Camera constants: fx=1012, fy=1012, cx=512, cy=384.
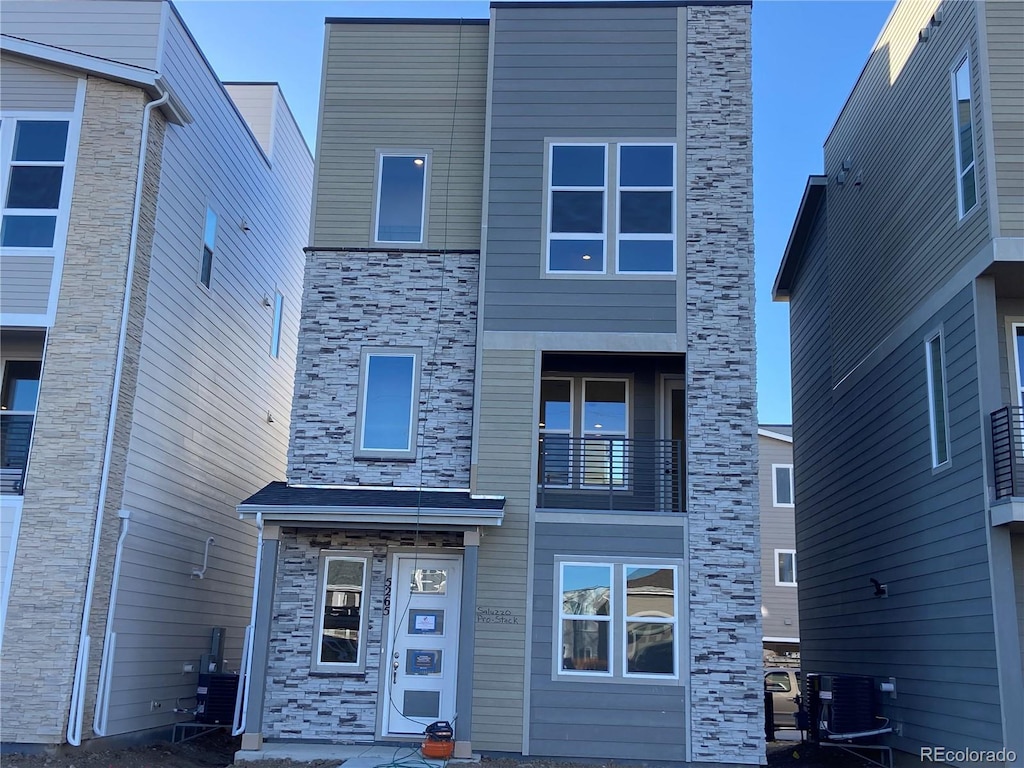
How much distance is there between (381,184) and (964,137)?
7810 millimetres

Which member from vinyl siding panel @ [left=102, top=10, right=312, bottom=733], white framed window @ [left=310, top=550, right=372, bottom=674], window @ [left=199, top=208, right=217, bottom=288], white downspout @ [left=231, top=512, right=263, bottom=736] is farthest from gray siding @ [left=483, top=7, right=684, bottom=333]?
window @ [left=199, top=208, right=217, bottom=288]

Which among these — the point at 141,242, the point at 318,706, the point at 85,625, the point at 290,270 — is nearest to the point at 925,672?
the point at 318,706

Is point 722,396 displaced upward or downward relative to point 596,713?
upward

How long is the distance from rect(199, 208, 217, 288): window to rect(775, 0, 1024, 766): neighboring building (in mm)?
10693

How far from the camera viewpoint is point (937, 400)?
12938mm

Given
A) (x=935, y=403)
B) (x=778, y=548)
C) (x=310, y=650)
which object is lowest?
(x=310, y=650)

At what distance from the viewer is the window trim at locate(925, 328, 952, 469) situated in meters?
12.5

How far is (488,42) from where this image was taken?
48.9 feet

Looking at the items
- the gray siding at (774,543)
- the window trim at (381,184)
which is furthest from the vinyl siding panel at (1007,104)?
the gray siding at (774,543)

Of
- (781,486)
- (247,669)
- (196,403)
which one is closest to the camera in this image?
(247,669)

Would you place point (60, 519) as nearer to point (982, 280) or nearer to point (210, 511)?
point (210, 511)

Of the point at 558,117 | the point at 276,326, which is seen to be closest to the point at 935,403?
the point at 558,117

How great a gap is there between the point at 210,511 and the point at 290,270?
678 centimetres

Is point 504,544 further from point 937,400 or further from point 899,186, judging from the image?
point 899,186
